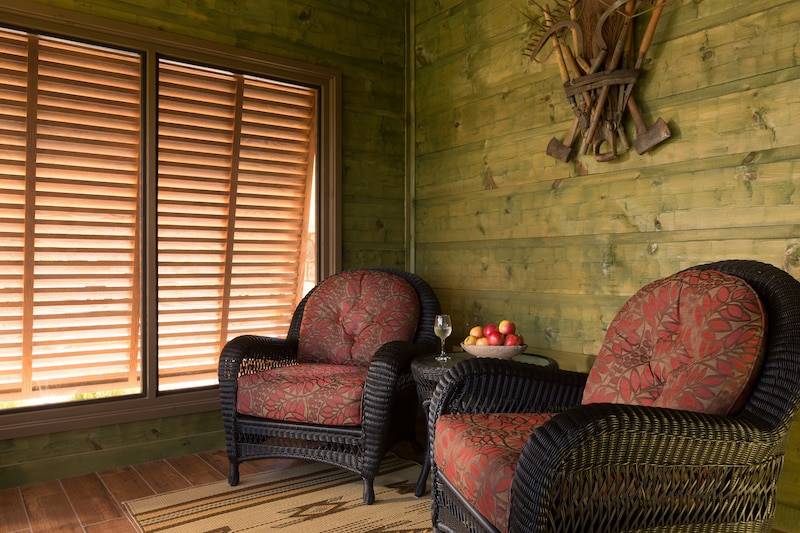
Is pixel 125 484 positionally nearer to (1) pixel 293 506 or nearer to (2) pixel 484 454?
(1) pixel 293 506

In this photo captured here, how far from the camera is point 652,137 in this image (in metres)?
2.50

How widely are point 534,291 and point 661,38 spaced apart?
49.4 inches

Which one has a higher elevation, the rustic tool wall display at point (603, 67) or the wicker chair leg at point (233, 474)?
the rustic tool wall display at point (603, 67)

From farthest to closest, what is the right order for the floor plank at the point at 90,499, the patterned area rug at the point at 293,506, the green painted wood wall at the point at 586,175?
the floor plank at the point at 90,499
the patterned area rug at the point at 293,506
the green painted wood wall at the point at 586,175

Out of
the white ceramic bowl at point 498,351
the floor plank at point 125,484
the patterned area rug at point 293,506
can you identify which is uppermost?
the white ceramic bowl at point 498,351

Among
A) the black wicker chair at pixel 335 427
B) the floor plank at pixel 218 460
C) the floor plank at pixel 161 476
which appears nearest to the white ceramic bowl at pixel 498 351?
the black wicker chair at pixel 335 427

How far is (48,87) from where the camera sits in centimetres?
287

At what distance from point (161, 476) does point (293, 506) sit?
790mm

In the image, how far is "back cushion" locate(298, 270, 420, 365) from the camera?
2.98m

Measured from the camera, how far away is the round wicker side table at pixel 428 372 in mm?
2381

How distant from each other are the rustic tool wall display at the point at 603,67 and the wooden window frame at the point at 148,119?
4.81ft

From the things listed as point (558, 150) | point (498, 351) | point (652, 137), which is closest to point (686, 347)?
point (498, 351)

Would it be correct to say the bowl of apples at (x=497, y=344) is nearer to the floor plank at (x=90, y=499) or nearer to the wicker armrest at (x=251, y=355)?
the wicker armrest at (x=251, y=355)

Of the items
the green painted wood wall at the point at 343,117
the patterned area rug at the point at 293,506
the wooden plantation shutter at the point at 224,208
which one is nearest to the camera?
the patterned area rug at the point at 293,506
